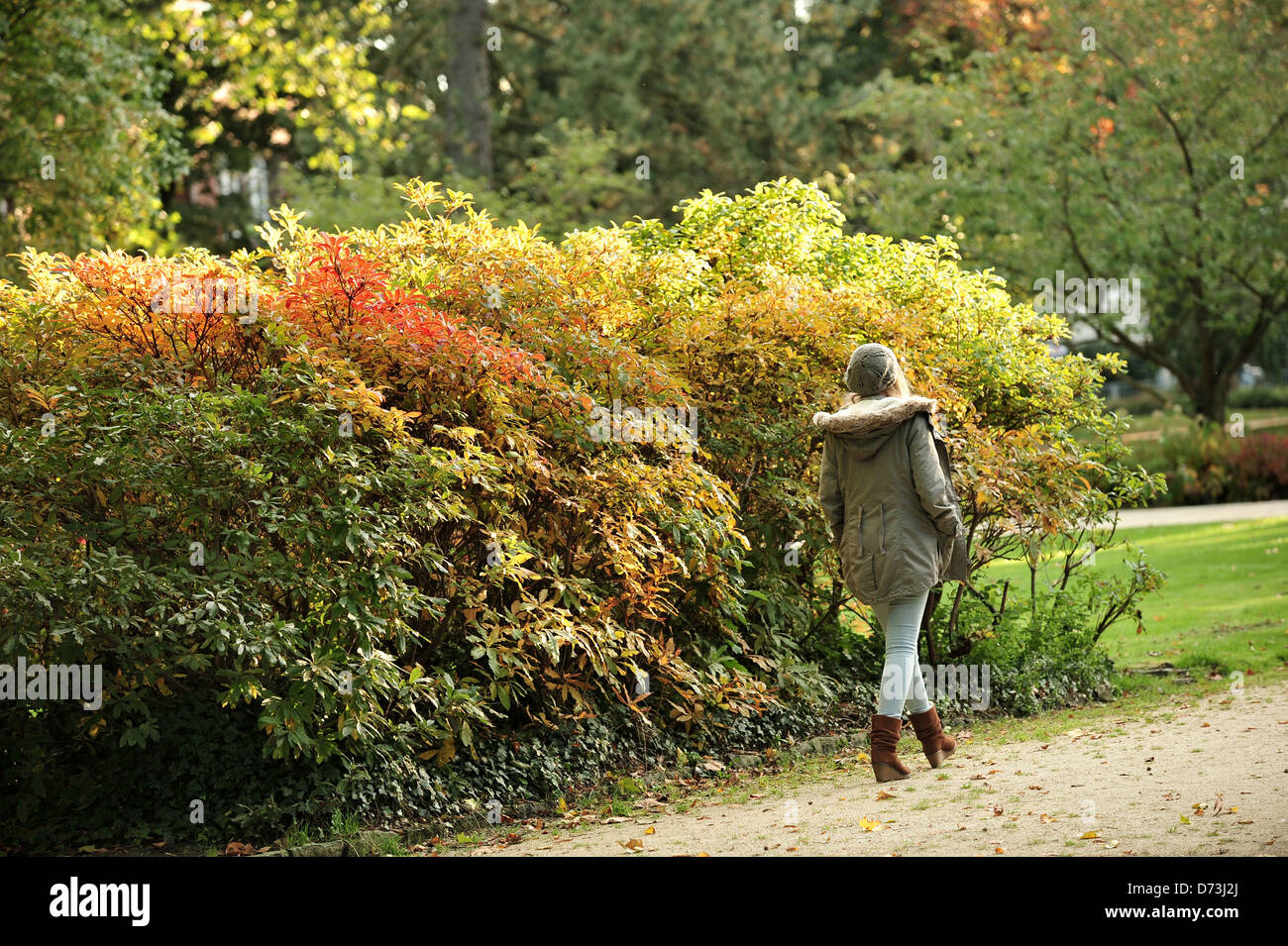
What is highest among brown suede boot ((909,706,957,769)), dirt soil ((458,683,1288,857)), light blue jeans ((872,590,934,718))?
light blue jeans ((872,590,934,718))

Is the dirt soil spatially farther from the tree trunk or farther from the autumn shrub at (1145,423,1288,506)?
the tree trunk

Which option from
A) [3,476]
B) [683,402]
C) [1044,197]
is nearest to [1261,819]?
[683,402]

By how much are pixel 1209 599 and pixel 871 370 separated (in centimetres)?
659

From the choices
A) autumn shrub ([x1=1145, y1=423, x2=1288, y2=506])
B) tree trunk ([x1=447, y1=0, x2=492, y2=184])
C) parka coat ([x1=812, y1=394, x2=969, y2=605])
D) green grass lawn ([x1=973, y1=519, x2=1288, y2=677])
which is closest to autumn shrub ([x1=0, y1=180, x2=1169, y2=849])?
parka coat ([x1=812, y1=394, x2=969, y2=605])

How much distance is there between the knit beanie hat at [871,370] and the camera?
6.27 m

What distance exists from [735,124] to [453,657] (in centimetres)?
2084

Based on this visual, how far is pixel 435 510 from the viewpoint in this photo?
5535mm

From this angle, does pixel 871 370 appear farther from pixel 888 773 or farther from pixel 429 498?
pixel 429 498

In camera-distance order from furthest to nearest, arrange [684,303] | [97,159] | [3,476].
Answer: [97,159] → [684,303] → [3,476]

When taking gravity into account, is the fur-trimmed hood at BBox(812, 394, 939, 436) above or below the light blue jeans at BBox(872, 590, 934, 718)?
above

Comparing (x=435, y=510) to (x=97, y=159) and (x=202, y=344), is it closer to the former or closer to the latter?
(x=202, y=344)

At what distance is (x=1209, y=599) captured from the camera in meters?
11.4

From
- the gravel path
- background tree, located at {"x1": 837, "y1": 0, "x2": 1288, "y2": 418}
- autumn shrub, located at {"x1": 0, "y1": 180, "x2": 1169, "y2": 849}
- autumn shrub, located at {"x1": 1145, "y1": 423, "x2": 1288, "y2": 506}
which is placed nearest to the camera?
autumn shrub, located at {"x1": 0, "y1": 180, "x2": 1169, "y2": 849}

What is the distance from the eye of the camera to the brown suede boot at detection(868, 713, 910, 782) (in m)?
6.12
